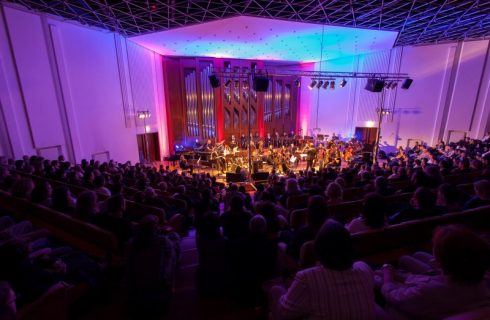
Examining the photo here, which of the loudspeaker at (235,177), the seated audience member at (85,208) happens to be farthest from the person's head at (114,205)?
the loudspeaker at (235,177)

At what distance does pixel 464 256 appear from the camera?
1114mm

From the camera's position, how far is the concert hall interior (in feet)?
5.19

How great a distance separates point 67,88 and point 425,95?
1621 cm

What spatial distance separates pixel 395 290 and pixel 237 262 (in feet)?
4.14

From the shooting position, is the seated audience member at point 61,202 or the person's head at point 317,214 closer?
the person's head at point 317,214

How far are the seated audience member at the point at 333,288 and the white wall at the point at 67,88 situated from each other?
8698 millimetres

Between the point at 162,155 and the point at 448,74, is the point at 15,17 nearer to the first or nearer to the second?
the point at 162,155

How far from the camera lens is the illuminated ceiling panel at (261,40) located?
29.9 feet

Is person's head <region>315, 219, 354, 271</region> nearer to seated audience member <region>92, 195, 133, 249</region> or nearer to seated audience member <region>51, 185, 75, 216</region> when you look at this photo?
seated audience member <region>92, 195, 133, 249</region>

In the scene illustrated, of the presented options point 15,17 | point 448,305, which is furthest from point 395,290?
point 15,17

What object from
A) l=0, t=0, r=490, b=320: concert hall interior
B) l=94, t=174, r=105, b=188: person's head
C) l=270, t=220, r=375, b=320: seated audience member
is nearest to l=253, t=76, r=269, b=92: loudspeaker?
l=0, t=0, r=490, b=320: concert hall interior

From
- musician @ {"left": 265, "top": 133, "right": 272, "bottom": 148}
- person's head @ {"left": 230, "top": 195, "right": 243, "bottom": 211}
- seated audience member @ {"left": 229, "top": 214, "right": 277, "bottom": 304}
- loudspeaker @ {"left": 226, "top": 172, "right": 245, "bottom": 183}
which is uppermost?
person's head @ {"left": 230, "top": 195, "right": 243, "bottom": 211}

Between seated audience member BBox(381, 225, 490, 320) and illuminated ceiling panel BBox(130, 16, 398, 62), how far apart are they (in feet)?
28.8

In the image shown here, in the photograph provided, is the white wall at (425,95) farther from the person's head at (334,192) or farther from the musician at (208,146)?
the person's head at (334,192)
